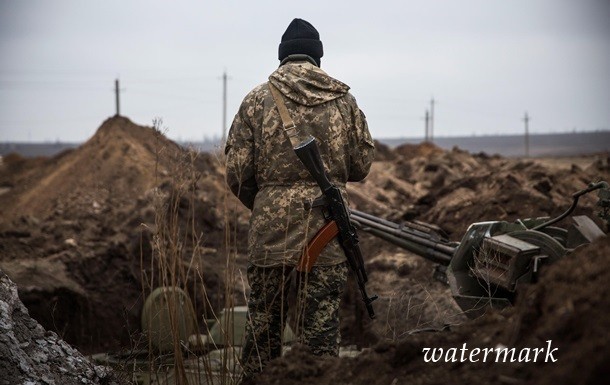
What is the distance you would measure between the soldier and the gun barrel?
5.91ft

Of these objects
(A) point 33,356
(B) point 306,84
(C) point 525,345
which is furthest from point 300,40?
(C) point 525,345

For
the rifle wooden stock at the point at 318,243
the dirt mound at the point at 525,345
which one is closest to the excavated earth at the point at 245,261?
the dirt mound at the point at 525,345

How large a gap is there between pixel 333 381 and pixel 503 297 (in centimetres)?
227

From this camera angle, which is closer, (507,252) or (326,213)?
(326,213)

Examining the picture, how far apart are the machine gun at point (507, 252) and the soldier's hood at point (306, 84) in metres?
1.26

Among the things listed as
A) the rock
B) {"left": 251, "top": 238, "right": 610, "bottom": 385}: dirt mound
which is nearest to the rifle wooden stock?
{"left": 251, "top": 238, "right": 610, "bottom": 385}: dirt mound

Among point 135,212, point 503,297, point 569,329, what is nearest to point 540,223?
point 503,297

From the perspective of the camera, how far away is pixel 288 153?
14.0 feet

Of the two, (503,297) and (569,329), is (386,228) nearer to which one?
(503,297)

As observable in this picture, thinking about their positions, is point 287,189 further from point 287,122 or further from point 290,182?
point 287,122

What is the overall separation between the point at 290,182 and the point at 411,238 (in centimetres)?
220

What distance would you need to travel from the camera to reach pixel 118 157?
707 inches

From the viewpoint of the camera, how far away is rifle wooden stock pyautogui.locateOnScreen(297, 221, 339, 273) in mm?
4172

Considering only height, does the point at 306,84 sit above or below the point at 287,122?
above
